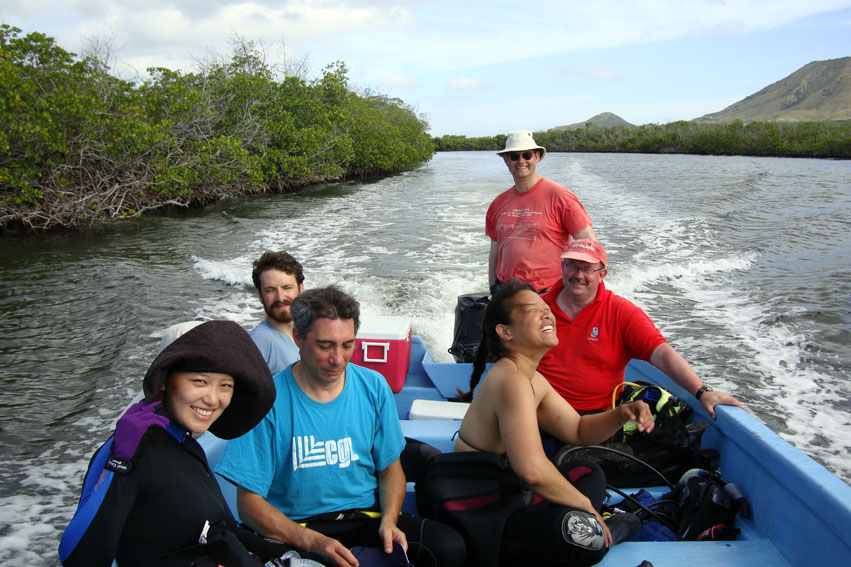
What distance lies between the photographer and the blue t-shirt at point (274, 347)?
8.60 ft

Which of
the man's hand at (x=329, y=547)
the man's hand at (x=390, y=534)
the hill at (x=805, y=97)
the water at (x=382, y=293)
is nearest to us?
the man's hand at (x=329, y=547)

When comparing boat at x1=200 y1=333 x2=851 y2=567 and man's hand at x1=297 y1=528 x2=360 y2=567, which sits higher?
man's hand at x1=297 y1=528 x2=360 y2=567

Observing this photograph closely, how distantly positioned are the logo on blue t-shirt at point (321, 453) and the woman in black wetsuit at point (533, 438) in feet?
1.48

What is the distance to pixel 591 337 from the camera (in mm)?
2812

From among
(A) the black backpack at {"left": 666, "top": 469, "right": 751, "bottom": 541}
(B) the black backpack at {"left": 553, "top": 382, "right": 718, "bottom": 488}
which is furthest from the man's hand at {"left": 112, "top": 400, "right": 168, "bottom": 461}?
(A) the black backpack at {"left": 666, "top": 469, "right": 751, "bottom": 541}

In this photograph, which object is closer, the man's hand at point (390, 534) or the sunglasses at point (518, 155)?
the man's hand at point (390, 534)

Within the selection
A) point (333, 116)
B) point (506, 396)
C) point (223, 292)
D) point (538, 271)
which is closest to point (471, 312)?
point (538, 271)

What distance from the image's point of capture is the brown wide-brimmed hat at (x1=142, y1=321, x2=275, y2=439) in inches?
52.3

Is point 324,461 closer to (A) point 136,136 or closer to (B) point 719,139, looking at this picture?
(A) point 136,136

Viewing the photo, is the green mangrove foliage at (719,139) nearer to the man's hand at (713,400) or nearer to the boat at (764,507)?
the man's hand at (713,400)

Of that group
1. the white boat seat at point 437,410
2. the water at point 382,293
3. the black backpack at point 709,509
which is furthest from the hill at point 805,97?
the black backpack at point 709,509

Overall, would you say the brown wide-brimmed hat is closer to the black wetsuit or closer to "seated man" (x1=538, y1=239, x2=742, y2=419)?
the black wetsuit

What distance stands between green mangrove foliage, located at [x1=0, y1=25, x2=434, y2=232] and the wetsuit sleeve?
10816 millimetres

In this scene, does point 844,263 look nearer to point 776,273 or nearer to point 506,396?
point 776,273
